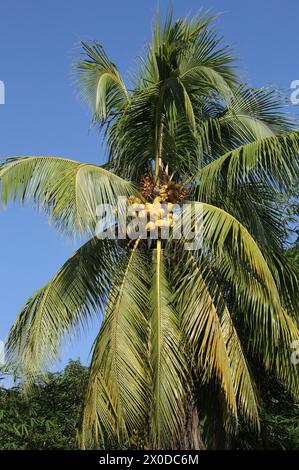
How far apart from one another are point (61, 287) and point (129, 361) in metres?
1.47

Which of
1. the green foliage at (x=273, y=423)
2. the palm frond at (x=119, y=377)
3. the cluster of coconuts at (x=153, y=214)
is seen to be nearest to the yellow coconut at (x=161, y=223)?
the cluster of coconuts at (x=153, y=214)

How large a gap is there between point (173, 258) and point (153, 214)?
2.00ft

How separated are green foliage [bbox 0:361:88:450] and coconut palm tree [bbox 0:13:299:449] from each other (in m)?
3.85

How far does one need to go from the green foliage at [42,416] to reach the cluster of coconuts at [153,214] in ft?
16.0

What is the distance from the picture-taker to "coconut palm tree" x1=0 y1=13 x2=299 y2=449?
8.30m

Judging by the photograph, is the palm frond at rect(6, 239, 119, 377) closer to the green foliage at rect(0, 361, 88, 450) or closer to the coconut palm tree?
the coconut palm tree

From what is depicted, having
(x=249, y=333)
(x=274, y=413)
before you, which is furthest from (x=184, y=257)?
(x=274, y=413)

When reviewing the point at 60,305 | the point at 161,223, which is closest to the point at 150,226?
the point at 161,223

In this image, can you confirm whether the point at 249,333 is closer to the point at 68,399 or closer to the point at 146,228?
the point at 146,228

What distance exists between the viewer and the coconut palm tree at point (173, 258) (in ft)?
27.2

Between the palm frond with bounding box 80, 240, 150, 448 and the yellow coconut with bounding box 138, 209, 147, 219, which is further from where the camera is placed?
the yellow coconut with bounding box 138, 209, 147, 219

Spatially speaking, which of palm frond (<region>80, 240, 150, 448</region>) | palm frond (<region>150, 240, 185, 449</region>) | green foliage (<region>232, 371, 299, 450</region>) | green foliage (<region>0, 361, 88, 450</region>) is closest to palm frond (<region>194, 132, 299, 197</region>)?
palm frond (<region>150, 240, 185, 449</region>)

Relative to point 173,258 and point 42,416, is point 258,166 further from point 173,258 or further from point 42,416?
point 42,416

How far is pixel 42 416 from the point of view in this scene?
14.4 meters
